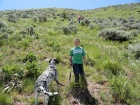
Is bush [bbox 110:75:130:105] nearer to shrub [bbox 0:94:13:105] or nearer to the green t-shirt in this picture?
the green t-shirt

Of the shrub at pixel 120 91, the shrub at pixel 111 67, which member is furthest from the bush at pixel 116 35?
the shrub at pixel 120 91

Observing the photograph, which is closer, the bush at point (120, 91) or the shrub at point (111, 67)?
the bush at point (120, 91)

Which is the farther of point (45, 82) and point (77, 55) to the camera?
point (77, 55)

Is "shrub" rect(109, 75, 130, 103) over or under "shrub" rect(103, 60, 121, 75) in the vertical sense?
under

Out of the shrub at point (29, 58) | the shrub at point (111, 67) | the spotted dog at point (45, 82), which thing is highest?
the shrub at point (29, 58)

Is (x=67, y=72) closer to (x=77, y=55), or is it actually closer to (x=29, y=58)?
(x=77, y=55)

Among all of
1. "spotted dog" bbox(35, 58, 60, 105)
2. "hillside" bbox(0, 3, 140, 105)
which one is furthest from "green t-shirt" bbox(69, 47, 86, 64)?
"spotted dog" bbox(35, 58, 60, 105)

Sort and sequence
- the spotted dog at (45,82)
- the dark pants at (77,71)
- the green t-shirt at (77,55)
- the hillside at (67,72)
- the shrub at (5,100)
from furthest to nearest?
the green t-shirt at (77,55) < the dark pants at (77,71) < the hillside at (67,72) < the shrub at (5,100) < the spotted dog at (45,82)

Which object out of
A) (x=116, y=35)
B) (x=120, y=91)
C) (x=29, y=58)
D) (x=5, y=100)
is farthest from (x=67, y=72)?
(x=116, y=35)

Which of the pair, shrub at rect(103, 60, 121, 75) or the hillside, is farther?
shrub at rect(103, 60, 121, 75)

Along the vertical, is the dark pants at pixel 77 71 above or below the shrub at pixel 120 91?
above

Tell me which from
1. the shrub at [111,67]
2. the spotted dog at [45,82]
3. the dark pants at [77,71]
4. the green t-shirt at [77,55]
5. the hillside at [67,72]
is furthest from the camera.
Result: the shrub at [111,67]

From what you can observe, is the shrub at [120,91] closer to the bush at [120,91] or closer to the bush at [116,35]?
the bush at [120,91]

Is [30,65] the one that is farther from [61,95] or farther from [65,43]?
[65,43]
